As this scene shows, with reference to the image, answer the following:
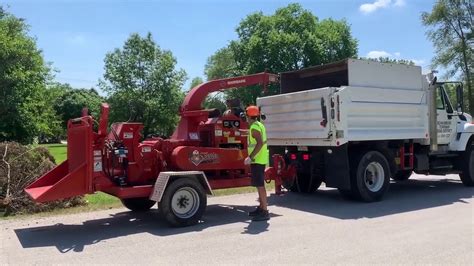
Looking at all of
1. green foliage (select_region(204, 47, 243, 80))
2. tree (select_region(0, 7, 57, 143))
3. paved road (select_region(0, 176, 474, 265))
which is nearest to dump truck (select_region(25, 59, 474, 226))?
paved road (select_region(0, 176, 474, 265))

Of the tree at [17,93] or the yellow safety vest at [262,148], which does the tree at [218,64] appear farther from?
the yellow safety vest at [262,148]

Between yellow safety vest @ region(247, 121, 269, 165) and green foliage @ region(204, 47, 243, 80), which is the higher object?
green foliage @ region(204, 47, 243, 80)

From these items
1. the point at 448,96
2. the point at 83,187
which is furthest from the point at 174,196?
the point at 448,96

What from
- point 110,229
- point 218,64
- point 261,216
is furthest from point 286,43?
point 110,229

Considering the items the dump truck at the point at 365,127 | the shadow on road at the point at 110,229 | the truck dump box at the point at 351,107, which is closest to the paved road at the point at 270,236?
the shadow on road at the point at 110,229

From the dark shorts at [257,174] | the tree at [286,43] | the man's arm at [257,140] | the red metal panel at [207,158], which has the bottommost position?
the dark shorts at [257,174]

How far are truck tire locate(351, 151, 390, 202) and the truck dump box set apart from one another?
461 mm

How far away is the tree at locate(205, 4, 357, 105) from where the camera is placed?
148 feet

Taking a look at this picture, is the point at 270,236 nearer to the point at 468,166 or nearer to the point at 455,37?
the point at 468,166

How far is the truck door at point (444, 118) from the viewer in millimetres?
12609

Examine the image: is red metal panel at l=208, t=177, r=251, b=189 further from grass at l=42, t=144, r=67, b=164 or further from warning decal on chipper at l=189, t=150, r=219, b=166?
grass at l=42, t=144, r=67, b=164

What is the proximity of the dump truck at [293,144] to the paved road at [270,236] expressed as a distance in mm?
586

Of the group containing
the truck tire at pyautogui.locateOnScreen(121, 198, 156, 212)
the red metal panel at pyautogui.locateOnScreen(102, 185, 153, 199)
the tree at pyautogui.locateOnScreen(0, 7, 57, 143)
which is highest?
the tree at pyautogui.locateOnScreen(0, 7, 57, 143)

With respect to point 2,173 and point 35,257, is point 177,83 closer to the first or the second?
point 2,173
